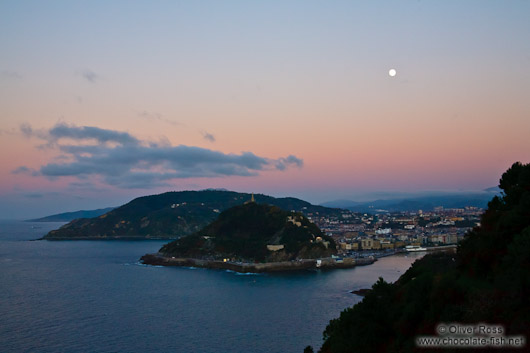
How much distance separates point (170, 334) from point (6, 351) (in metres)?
10.4

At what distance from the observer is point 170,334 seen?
1252 inches

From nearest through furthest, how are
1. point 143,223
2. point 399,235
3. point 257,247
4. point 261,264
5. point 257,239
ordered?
point 261,264 → point 257,247 → point 257,239 → point 399,235 → point 143,223

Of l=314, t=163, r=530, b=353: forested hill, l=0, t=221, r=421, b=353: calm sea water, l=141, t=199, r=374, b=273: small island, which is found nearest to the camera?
l=314, t=163, r=530, b=353: forested hill

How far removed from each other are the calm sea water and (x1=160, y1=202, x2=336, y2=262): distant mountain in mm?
9781

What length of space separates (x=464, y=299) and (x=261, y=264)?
58.2m

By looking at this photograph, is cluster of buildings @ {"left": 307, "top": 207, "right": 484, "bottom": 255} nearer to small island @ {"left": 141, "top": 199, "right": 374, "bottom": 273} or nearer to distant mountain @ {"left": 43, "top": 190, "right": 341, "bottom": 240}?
small island @ {"left": 141, "top": 199, "right": 374, "bottom": 273}

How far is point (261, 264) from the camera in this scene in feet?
230

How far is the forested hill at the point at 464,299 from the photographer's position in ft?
38.0

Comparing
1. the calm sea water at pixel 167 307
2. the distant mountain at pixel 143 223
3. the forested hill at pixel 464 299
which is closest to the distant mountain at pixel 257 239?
the calm sea water at pixel 167 307

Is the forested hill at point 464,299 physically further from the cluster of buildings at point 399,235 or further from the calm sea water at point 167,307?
the cluster of buildings at point 399,235

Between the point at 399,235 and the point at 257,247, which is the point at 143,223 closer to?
the point at 399,235

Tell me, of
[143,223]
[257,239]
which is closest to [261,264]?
[257,239]

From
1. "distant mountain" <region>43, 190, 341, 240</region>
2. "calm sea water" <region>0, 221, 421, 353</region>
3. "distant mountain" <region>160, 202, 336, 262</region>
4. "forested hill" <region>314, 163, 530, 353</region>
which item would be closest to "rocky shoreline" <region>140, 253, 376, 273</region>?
"distant mountain" <region>160, 202, 336, 262</region>

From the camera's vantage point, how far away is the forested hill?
11578mm
